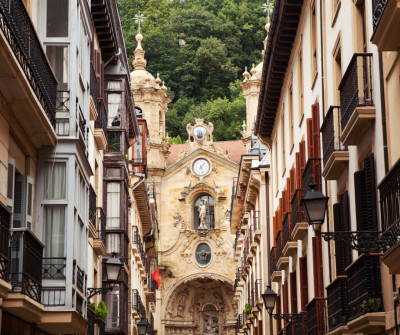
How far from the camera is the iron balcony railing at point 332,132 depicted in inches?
695

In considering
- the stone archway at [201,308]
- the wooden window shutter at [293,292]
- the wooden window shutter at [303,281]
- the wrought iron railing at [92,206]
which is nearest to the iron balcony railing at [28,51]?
the wrought iron railing at [92,206]

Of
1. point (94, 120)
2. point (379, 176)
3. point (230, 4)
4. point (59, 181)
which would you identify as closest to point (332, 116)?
point (379, 176)

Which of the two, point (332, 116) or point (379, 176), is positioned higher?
point (332, 116)

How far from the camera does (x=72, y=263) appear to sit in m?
17.7

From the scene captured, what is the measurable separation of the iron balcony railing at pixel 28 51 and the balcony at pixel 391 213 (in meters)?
5.71

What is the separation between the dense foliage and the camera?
355ft

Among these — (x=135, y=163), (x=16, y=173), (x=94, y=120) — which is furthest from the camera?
(x=135, y=163)

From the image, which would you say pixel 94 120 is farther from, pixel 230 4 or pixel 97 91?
pixel 230 4

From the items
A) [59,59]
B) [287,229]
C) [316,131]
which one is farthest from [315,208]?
[287,229]

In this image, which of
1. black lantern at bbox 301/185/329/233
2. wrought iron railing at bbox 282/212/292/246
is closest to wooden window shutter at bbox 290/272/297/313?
wrought iron railing at bbox 282/212/292/246

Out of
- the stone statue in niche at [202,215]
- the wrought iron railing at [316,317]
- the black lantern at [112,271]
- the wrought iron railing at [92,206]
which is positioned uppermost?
the stone statue in niche at [202,215]

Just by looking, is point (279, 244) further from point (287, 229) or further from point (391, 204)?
point (391, 204)

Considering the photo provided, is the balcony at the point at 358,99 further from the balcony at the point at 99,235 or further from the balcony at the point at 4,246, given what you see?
the balcony at the point at 99,235

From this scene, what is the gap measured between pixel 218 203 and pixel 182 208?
3376 mm
